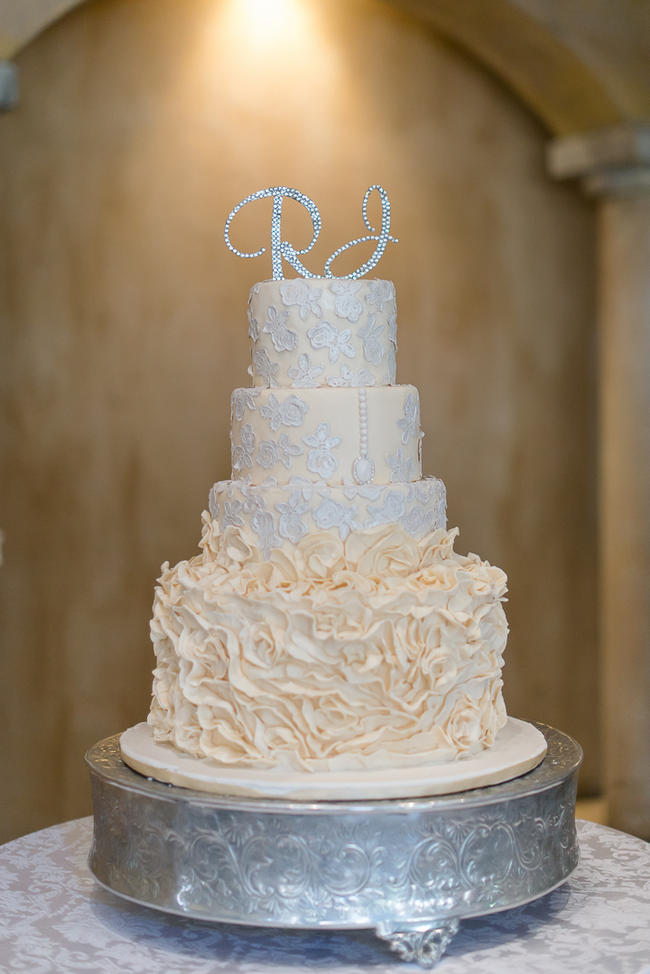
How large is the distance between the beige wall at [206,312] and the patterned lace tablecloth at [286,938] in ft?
7.55

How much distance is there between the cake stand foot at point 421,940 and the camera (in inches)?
105

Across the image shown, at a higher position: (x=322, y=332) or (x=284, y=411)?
(x=322, y=332)

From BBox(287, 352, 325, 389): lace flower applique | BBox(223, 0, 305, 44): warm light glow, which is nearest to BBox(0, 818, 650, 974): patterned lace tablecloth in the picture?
BBox(287, 352, 325, 389): lace flower applique

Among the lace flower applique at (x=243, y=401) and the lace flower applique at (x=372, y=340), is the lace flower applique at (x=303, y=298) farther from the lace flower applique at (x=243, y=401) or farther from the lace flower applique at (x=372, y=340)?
the lace flower applique at (x=243, y=401)

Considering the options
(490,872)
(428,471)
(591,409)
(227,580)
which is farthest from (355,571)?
(591,409)

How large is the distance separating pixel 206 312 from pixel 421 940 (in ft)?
12.0

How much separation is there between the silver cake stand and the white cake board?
0.07 feet

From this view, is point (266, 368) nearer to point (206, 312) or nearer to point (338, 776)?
point (338, 776)

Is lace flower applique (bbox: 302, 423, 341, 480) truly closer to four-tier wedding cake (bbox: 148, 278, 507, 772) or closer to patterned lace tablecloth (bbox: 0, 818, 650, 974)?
four-tier wedding cake (bbox: 148, 278, 507, 772)

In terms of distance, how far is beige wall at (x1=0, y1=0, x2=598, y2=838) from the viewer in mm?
5473

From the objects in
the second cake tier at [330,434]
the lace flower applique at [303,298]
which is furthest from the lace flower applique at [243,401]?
the lace flower applique at [303,298]

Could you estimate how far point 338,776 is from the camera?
2.75m

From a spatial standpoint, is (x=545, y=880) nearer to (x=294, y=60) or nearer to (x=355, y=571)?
(x=355, y=571)

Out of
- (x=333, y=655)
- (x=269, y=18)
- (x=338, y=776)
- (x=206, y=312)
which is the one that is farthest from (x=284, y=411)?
(x=269, y=18)
